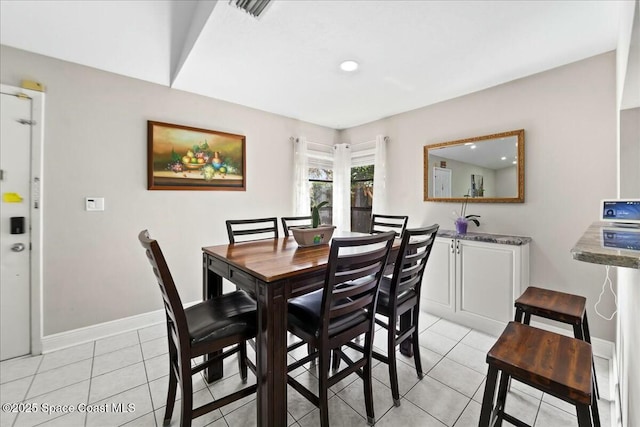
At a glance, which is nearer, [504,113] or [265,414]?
[265,414]

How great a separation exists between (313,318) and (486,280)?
6.45 ft

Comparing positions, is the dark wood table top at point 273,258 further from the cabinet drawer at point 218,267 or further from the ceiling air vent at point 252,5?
the ceiling air vent at point 252,5

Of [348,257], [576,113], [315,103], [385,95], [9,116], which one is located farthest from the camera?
[315,103]

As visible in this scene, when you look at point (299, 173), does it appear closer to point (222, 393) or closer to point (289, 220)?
point (289, 220)

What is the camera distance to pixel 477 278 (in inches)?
104

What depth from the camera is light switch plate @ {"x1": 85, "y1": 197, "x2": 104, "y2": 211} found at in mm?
2406

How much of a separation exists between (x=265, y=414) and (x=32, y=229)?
2415mm

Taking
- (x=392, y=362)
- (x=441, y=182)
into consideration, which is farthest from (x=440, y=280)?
(x=392, y=362)

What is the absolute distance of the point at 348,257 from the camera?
1.31m

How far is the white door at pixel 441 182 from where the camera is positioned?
316cm

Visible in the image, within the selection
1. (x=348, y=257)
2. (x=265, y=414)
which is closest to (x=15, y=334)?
(x=265, y=414)

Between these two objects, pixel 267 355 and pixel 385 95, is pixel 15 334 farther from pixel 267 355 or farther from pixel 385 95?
pixel 385 95

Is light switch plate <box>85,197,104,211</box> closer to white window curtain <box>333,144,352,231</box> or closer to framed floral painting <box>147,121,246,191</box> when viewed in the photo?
framed floral painting <box>147,121,246,191</box>

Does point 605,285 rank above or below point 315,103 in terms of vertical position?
below
